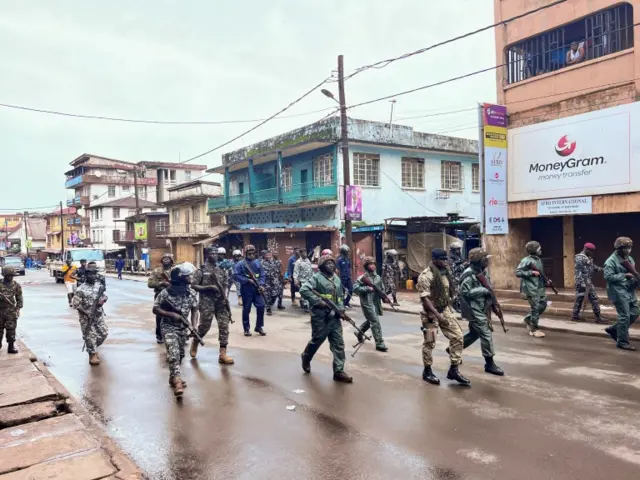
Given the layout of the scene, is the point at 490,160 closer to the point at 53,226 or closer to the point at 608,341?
the point at 608,341

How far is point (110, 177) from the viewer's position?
62.7m

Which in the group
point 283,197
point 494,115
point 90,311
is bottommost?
point 90,311

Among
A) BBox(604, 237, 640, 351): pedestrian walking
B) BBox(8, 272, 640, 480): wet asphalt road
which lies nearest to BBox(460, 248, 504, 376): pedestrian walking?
BBox(8, 272, 640, 480): wet asphalt road

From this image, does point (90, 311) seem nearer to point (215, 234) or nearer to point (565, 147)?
point (565, 147)

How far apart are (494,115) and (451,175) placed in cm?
1219

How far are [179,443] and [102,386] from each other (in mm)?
2686

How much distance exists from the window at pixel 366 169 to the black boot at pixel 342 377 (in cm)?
1685

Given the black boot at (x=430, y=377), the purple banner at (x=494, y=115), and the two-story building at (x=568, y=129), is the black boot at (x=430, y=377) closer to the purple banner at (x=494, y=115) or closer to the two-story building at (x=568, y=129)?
the two-story building at (x=568, y=129)

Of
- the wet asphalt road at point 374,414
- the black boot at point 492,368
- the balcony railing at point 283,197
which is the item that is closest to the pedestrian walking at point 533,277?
the wet asphalt road at point 374,414

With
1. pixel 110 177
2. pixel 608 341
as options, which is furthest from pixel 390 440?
pixel 110 177

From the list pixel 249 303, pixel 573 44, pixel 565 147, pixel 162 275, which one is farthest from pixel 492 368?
pixel 573 44

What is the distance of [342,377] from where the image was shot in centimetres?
651

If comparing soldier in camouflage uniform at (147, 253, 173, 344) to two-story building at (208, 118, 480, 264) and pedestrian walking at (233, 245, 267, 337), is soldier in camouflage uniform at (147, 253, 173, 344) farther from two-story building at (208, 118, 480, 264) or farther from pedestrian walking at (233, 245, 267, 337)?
two-story building at (208, 118, 480, 264)

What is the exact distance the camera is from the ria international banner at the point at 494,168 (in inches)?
568
